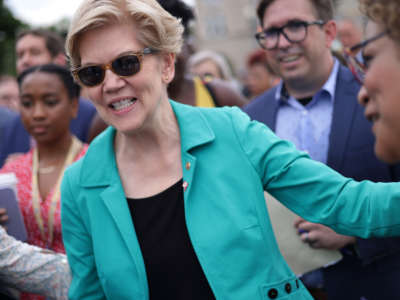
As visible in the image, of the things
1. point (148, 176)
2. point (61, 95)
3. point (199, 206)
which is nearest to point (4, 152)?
point (61, 95)

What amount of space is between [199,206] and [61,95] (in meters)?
1.93

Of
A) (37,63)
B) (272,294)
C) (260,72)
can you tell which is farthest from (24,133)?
(260,72)

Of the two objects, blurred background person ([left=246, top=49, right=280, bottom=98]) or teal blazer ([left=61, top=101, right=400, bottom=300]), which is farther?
blurred background person ([left=246, top=49, right=280, bottom=98])

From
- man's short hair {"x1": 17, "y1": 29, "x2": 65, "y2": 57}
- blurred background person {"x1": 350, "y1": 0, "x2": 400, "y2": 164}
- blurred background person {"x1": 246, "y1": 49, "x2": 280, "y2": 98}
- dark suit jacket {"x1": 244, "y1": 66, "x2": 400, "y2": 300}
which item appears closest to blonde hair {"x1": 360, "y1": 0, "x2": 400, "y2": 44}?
blurred background person {"x1": 350, "y1": 0, "x2": 400, "y2": 164}

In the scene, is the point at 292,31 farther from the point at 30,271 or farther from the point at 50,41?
the point at 50,41

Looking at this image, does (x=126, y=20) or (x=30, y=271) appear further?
(x=30, y=271)

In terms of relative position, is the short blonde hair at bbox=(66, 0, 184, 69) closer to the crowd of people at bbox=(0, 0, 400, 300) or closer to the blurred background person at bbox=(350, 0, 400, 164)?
the crowd of people at bbox=(0, 0, 400, 300)

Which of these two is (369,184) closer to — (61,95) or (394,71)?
(394,71)

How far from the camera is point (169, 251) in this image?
2.08 m

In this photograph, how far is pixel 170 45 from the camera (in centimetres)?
230

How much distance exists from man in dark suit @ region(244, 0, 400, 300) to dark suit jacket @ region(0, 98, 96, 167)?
1772mm

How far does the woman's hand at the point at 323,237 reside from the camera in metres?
2.55

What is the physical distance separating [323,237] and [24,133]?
302 centimetres

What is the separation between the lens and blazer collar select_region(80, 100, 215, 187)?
2.21 meters
